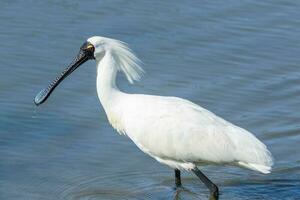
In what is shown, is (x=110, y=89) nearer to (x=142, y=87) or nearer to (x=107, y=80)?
(x=107, y=80)

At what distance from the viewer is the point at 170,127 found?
11.6 m

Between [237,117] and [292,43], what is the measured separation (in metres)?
2.58

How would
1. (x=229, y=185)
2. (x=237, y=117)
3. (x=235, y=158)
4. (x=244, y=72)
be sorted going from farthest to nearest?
(x=244, y=72) → (x=237, y=117) → (x=229, y=185) → (x=235, y=158)

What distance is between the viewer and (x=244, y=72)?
14.7m

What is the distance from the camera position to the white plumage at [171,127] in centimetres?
1139

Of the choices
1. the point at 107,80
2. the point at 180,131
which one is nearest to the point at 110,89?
the point at 107,80

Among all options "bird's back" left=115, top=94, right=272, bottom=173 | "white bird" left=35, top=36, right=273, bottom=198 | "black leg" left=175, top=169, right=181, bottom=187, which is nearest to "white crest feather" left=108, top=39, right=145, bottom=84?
"white bird" left=35, top=36, right=273, bottom=198

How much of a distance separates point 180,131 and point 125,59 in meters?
1.01

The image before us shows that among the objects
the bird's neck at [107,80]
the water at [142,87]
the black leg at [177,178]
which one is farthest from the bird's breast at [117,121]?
the black leg at [177,178]

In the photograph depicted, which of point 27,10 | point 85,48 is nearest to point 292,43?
point 27,10

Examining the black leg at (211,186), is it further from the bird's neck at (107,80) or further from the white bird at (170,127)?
the bird's neck at (107,80)

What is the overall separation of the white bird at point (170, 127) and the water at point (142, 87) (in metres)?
0.59

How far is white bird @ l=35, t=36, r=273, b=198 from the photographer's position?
11.4 metres

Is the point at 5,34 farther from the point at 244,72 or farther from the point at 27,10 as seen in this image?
the point at 244,72
